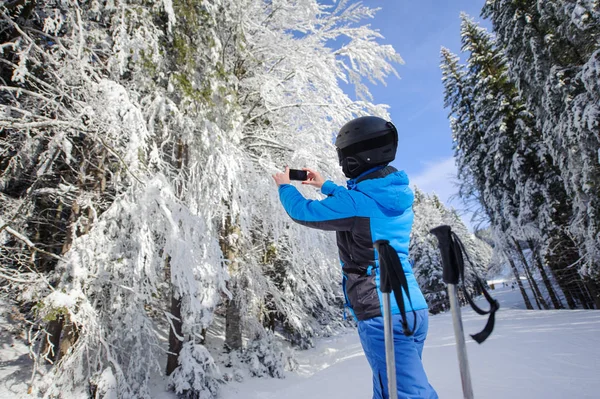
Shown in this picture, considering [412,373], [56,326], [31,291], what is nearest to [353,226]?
[412,373]

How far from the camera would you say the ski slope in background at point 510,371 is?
399 centimetres

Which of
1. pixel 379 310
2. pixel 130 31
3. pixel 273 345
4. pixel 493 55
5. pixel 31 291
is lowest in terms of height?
pixel 273 345

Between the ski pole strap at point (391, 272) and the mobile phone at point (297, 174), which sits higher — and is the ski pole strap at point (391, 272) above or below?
below

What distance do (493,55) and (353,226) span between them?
1908cm

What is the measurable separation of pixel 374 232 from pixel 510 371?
4.86m

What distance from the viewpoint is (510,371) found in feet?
15.7

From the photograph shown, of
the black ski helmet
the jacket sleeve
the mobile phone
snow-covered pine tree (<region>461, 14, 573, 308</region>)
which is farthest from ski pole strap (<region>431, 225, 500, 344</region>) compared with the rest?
snow-covered pine tree (<region>461, 14, 573, 308</region>)

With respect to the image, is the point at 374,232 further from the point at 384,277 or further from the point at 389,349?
the point at 389,349

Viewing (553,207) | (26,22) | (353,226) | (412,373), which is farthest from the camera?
(553,207)

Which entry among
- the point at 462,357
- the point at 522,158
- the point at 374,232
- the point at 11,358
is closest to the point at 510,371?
the point at 374,232

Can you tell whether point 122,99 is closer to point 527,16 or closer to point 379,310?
point 379,310

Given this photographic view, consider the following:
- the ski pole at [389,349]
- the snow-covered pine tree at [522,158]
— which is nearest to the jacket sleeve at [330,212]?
the ski pole at [389,349]

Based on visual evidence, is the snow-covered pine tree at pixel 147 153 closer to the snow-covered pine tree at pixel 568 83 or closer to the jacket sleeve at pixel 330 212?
the jacket sleeve at pixel 330 212

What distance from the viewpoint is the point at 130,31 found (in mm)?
5180
